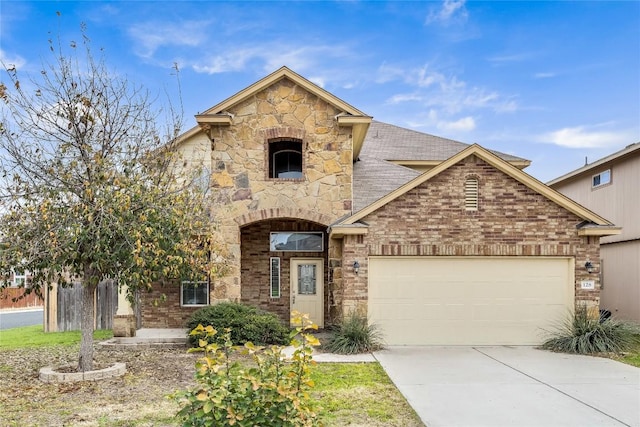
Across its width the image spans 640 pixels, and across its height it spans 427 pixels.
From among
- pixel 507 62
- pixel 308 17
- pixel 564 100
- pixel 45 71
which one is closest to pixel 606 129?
pixel 564 100

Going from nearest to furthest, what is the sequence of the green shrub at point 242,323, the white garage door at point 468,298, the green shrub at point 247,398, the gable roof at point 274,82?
the green shrub at point 247,398 → the green shrub at point 242,323 → the white garage door at point 468,298 → the gable roof at point 274,82

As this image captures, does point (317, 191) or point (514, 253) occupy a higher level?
point (317, 191)

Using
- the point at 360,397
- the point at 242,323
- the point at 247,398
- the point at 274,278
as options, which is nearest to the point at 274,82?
the point at 274,278

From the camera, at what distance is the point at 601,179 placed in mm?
19688

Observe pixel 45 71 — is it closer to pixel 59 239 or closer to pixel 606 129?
pixel 59 239

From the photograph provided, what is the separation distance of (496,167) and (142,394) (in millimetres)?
9307

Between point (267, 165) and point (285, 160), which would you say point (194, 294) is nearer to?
point (267, 165)

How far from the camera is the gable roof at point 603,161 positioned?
55.2ft

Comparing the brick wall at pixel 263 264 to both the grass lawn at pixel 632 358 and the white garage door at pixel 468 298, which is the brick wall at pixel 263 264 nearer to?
the white garage door at pixel 468 298

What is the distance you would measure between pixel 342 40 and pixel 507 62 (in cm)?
529

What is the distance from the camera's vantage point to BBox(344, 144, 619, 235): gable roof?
531 inches

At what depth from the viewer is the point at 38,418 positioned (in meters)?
7.42

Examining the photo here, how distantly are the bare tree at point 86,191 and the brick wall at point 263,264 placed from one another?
19.1 ft

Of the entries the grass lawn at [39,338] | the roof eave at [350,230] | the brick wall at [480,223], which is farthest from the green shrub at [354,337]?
the grass lawn at [39,338]
